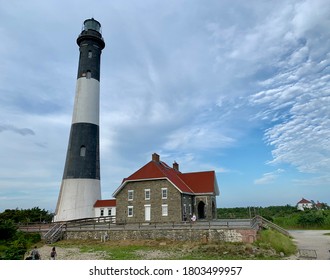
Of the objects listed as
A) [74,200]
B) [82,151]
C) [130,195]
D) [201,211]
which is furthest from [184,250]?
[82,151]

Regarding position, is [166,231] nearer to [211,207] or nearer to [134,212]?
[134,212]

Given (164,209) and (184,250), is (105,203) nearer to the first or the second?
(164,209)

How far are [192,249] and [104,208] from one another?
45.2 feet

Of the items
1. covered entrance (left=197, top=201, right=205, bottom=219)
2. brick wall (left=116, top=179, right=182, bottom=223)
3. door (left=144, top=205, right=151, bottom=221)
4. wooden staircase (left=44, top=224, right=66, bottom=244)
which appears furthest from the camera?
covered entrance (left=197, top=201, right=205, bottom=219)

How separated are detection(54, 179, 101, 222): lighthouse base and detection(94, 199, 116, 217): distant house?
916mm

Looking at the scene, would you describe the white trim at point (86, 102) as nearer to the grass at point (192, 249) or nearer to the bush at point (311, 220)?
the grass at point (192, 249)

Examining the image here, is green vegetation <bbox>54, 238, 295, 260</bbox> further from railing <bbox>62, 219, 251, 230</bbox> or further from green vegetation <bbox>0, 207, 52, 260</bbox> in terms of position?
green vegetation <bbox>0, 207, 52, 260</bbox>

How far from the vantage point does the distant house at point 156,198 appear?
24516mm

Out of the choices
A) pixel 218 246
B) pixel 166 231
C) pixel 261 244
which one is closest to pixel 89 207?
pixel 166 231

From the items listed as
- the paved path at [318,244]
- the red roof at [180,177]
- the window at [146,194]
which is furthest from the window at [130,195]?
the paved path at [318,244]

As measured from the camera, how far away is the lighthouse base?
25.9 m

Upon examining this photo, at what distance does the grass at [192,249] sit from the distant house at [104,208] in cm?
767

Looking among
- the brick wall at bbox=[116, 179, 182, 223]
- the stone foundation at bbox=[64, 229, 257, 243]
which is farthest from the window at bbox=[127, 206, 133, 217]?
the stone foundation at bbox=[64, 229, 257, 243]

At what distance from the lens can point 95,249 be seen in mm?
18562
